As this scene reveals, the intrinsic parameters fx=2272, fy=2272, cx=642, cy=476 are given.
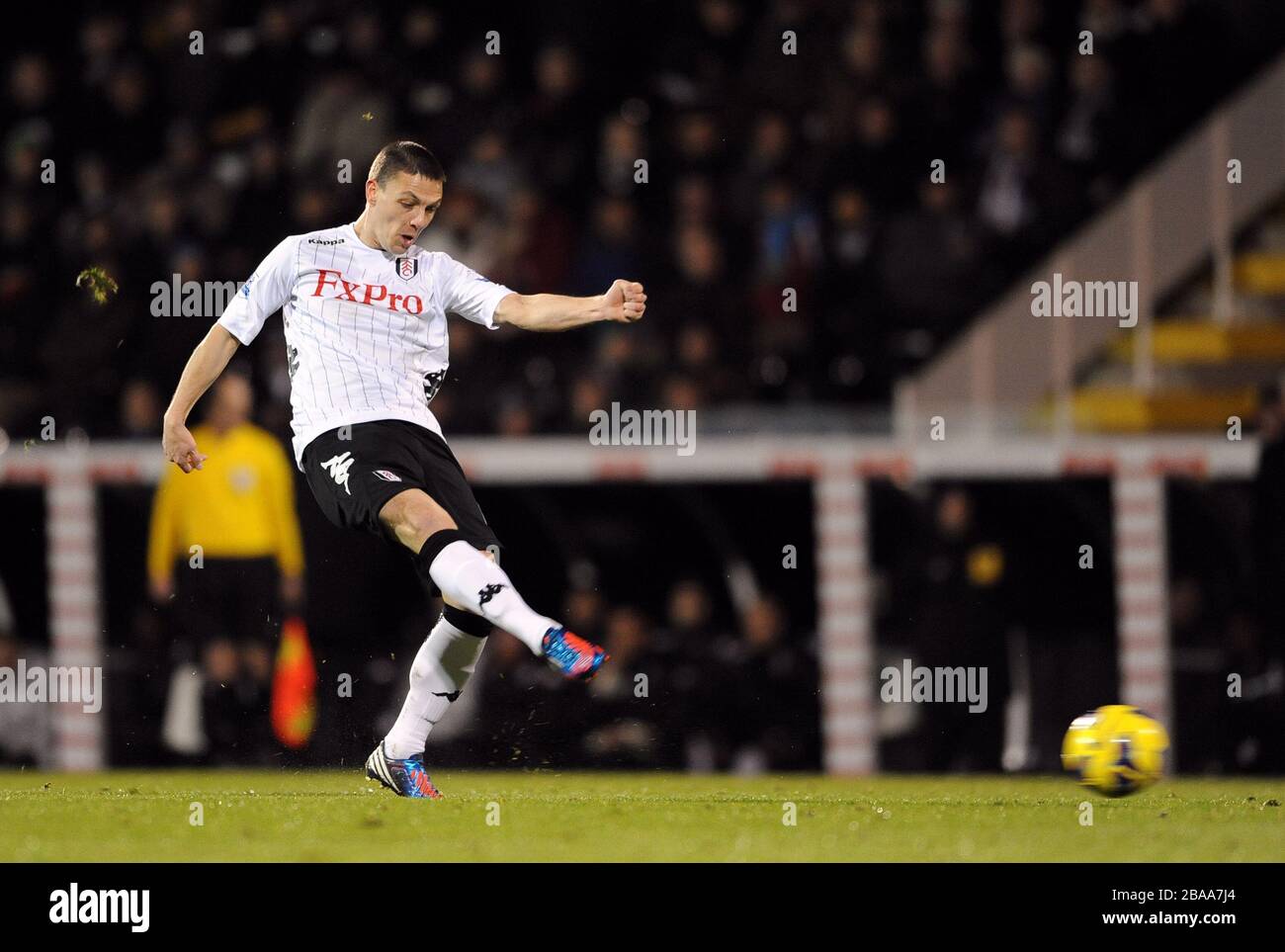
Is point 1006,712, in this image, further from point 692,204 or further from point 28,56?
point 28,56

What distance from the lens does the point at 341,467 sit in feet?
28.8

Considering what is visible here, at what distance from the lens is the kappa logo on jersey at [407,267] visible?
9.19 m

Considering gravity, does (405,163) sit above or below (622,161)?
below

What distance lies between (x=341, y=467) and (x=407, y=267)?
0.94 meters

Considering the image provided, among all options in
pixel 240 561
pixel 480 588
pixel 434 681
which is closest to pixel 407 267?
pixel 480 588

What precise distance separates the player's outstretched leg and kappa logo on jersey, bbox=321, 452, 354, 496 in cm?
44

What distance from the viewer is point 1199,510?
1430 cm

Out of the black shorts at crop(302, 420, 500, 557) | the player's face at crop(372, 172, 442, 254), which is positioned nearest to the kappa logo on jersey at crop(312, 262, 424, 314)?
the player's face at crop(372, 172, 442, 254)

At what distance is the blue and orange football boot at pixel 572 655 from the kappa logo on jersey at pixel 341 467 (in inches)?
45.2
